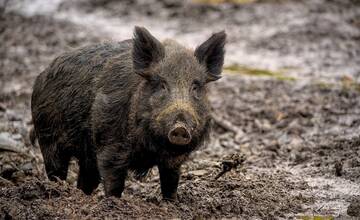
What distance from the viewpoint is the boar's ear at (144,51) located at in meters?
6.41

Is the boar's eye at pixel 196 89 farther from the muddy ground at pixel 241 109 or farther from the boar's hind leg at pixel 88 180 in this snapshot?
the boar's hind leg at pixel 88 180

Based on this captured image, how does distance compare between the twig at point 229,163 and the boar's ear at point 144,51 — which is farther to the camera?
the twig at point 229,163

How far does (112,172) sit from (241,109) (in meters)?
5.76

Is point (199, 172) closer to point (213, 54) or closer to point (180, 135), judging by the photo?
point (213, 54)

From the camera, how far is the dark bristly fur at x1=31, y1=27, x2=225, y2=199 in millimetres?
6145

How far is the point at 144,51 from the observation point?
6461 millimetres

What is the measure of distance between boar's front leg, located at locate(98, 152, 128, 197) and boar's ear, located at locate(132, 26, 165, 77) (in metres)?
0.84

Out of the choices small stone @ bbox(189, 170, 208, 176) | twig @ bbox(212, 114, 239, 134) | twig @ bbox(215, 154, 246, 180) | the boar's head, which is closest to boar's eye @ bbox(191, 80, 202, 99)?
the boar's head

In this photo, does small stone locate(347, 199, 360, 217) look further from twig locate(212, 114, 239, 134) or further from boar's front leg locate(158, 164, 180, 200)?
twig locate(212, 114, 239, 134)

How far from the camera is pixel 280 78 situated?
1399 cm

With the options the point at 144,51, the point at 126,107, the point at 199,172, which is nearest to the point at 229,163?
the point at 199,172

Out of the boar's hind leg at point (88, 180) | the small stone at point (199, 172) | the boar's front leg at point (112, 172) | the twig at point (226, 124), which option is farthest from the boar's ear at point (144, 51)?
the twig at point (226, 124)

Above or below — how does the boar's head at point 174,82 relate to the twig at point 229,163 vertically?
above

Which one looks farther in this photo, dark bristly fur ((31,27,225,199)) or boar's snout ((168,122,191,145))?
dark bristly fur ((31,27,225,199))
